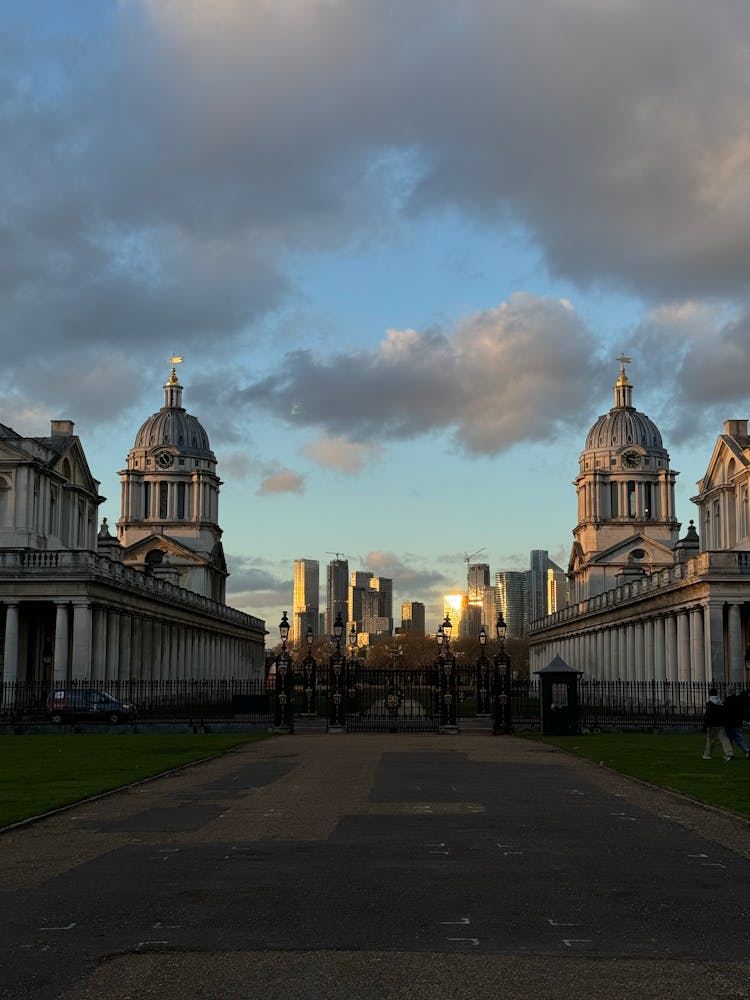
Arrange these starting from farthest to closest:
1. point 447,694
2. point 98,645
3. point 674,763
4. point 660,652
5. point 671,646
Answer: point 660,652 → point 671,646 → point 98,645 → point 447,694 → point 674,763

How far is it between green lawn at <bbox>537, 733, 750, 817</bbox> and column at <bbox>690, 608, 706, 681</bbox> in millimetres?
20373

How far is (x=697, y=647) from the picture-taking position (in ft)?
230

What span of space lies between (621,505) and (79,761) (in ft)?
387

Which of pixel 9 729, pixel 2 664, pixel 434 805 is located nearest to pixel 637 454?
pixel 2 664

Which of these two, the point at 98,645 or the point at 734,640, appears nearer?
the point at 734,640

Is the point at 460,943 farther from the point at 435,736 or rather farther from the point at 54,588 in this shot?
the point at 54,588

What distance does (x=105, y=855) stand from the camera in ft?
55.9

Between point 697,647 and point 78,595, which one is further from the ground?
point 78,595

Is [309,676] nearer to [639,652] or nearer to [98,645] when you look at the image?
[98,645]

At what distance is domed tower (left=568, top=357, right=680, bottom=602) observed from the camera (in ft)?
463

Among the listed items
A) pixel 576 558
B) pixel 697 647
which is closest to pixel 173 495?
pixel 576 558

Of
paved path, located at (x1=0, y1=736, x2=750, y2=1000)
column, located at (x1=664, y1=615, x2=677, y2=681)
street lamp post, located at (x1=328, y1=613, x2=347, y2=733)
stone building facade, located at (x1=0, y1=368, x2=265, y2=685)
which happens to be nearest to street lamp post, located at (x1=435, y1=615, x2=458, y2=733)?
street lamp post, located at (x1=328, y1=613, x2=347, y2=733)

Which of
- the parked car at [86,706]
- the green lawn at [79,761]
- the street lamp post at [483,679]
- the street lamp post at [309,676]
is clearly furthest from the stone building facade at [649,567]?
the parked car at [86,706]

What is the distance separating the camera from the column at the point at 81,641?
213 feet
